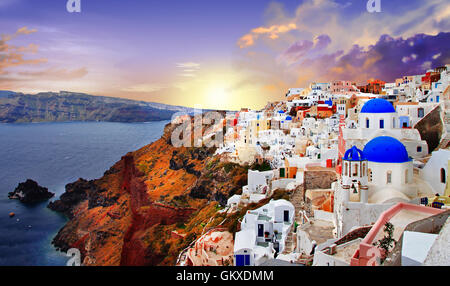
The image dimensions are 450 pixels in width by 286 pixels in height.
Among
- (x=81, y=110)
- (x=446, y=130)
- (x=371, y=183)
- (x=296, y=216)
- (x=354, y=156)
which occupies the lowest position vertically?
(x=296, y=216)

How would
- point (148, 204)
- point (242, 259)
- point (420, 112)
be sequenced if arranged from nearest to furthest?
point (242, 259)
point (420, 112)
point (148, 204)

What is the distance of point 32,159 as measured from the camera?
99.9ft

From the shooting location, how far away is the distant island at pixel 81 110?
29.3 metres

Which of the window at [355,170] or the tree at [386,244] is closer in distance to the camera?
the tree at [386,244]

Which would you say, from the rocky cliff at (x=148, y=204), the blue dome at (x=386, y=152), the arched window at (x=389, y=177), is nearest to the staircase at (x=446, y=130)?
the blue dome at (x=386, y=152)

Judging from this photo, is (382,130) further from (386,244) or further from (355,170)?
(386,244)

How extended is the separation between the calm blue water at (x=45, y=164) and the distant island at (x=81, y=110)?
3.93ft

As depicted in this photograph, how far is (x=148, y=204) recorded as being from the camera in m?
23.9

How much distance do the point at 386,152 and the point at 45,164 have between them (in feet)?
106

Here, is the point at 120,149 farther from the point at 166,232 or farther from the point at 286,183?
the point at 286,183

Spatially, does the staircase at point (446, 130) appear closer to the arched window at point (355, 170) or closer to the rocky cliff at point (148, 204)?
the arched window at point (355, 170)

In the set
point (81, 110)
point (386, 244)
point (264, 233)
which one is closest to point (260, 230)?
point (264, 233)

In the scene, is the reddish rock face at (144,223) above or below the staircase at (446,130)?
below
